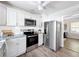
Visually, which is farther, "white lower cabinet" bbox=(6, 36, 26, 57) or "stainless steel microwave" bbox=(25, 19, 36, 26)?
"stainless steel microwave" bbox=(25, 19, 36, 26)

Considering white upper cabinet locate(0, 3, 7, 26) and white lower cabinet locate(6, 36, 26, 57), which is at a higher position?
white upper cabinet locate(0, 3, 7, 26)

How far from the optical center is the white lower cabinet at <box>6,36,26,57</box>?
2.29 meters

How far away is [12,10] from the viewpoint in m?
2.90

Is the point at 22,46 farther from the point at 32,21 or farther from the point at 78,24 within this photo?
the point at 78,24

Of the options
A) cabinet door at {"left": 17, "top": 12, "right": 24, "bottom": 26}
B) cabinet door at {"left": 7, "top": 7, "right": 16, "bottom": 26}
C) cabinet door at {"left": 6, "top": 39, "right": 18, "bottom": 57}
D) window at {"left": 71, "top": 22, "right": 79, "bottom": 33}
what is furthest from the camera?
window at {"left": 71, "top": 22, "right": 79, "bottom": 33}

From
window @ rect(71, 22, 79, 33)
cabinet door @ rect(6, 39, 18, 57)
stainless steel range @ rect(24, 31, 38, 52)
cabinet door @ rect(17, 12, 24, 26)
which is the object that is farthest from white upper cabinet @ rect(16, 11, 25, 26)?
window @ rect(71, 22, 79, 33)

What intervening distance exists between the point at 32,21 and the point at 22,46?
5.73 feet

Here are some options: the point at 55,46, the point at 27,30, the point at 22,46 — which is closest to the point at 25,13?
the point at 27,30

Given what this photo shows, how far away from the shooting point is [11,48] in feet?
7.80

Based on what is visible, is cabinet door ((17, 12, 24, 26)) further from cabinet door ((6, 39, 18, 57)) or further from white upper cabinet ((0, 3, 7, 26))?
cabinet door ((6, 39, 18, 57))

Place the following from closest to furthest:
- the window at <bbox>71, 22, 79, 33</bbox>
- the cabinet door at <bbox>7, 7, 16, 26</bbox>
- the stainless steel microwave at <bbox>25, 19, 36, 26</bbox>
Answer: the cabinet door at <bbox>7, 7, 16, 26</bbox>
the stainless steel microwave at <bbox>25, 19, 36, 26</bbox>
the window at <bbox>71, 22, 79, 33</bbox>

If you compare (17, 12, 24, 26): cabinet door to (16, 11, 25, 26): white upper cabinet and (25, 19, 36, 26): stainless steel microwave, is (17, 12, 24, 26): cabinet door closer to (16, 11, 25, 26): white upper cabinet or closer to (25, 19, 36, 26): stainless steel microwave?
(16, 11, 25, 26): white upper cabinet

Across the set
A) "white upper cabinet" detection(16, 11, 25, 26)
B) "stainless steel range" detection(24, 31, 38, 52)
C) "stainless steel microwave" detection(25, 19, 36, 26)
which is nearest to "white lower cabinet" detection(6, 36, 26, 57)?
"stainless steel range" detection(24, 31, 38, 52)

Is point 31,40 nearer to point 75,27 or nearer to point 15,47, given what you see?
point 15,47
